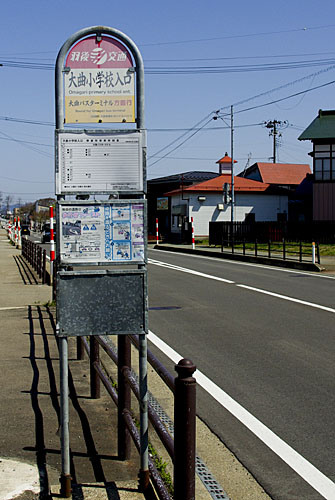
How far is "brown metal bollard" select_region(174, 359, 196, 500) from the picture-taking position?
310 centimetres

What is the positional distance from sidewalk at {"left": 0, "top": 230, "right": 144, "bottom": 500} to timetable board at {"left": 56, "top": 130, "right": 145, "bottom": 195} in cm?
181

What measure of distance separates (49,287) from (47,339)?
290 inches

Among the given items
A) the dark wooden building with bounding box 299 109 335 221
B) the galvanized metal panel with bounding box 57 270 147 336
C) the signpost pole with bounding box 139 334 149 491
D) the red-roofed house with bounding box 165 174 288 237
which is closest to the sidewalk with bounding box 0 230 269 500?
the signpost pole with bounding box 139 334 149 491

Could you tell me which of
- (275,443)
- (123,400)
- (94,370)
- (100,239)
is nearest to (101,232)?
(100,239)

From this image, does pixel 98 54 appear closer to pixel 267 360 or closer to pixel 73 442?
pixel 73 442

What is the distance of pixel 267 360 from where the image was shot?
757 centimetres

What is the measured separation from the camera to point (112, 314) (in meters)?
3.65

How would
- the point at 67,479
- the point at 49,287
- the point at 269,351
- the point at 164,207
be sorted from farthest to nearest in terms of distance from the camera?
the point at 164,207
the point at 49,287
the point at 269,351
the point at 67,479

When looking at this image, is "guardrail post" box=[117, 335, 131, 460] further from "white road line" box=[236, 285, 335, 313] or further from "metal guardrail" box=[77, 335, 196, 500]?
"white road line" box=[236, 285, 335, 313]

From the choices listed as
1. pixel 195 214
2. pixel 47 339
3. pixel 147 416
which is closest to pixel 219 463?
pixel 147 416

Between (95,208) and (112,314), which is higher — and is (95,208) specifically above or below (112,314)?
above

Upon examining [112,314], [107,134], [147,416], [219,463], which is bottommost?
[219,463]

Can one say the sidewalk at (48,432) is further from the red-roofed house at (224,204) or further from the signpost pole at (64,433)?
the red-roofed house at (224,204)

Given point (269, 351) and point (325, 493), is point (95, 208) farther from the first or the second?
point (269, 351)
